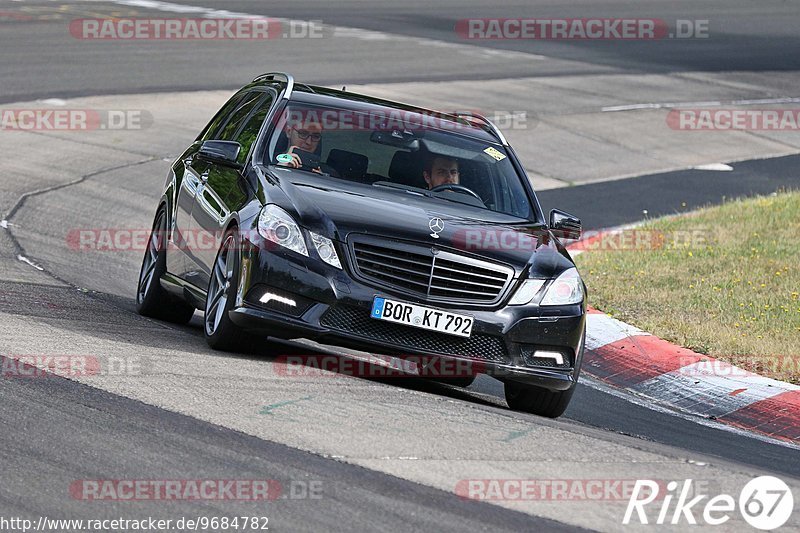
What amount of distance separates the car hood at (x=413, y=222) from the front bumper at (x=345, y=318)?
0.27 meters

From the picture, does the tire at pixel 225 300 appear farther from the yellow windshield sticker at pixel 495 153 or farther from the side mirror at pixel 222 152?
the yellow windshield sticker at pixel 495 153

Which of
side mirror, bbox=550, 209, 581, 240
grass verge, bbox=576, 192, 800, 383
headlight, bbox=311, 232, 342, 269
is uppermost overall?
headlight, bbox=311, 232, 342, 269

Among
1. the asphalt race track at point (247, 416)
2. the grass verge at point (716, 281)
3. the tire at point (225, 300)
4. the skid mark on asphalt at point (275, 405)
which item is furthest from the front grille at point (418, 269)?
the grass verge at point (716, 281)

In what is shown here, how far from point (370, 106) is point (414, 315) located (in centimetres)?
230

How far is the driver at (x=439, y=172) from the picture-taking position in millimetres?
9453

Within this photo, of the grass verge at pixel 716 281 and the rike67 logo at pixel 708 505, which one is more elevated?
the rike67 logo at pixel 708 505

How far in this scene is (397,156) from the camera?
948cm

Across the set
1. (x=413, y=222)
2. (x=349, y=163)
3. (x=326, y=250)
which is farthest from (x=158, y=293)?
(x=413, y=222)

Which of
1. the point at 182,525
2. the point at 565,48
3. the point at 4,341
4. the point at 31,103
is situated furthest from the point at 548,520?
the point at 565,48

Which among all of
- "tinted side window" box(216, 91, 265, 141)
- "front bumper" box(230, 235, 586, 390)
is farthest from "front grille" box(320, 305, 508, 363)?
"tinted side window" box(216, 91, 265, 141)

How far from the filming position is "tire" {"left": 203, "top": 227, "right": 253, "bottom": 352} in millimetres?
8414

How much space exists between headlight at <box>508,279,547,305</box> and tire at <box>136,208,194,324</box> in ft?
9.05

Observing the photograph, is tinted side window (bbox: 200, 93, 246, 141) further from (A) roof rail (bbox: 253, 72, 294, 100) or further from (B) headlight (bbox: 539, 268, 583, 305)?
(B) headlight (bbox: 539, 268, 583, 305)

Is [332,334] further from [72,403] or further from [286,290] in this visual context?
[72,403]
